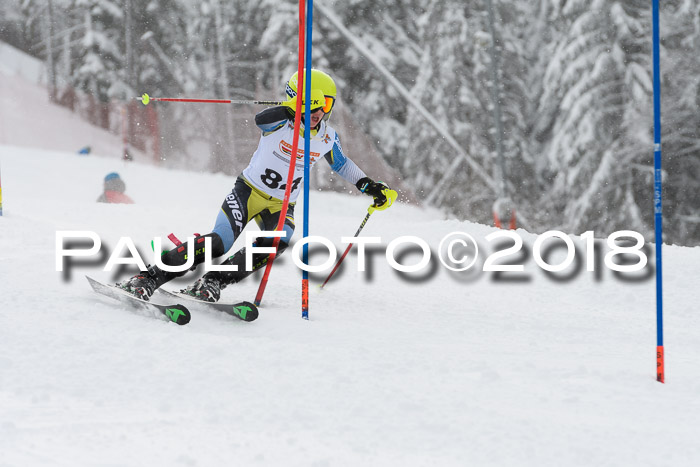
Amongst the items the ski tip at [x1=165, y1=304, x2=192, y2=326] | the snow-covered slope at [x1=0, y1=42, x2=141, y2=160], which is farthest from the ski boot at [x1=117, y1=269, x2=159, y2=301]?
the snow-covered slope at [x1=0, y1=42, x2=141, y2=160]

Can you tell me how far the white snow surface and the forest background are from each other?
8.29m

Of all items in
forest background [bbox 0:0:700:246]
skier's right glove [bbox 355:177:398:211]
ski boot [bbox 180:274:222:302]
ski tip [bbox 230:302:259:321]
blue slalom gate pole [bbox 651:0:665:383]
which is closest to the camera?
blue slalom gate pole [bbox 651:0:665:383]

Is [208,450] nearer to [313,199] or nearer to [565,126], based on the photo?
[313,199]

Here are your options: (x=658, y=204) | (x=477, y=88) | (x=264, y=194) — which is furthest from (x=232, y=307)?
(x=477, y=88)

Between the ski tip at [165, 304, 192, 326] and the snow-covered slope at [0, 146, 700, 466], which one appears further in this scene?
the ski tip at [165, 304, 192, 326]

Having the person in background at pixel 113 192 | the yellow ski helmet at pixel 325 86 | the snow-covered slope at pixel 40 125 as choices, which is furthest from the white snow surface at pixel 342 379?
the snow-covered slope at pixel 40 125

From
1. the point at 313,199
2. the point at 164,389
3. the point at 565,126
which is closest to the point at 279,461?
the point at 164,389

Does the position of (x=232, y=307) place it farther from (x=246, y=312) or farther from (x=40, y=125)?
(x=40, y=125)

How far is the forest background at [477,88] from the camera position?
1769 centimetres

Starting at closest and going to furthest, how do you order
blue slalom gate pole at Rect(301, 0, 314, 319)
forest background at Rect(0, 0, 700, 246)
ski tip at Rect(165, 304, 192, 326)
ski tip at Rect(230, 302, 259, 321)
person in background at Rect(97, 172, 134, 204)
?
1. ski tip at Rect(165, 304, 192, 326)
2. ski tip at Rect(230, 302, 259, 321)
3. blue slalom gate pole at Rect(301, 0, 314, 319)
4. person in background at Rect(97, 172, 134, 204)
5. forest background at Rect(0, 0, 700, 246)

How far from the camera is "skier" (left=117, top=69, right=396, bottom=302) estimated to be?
177 inches

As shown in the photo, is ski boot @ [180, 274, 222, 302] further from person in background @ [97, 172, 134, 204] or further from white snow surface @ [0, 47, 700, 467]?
person in background @ [97, 172, 134, 204]

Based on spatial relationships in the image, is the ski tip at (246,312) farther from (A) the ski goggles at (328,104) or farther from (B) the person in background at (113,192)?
(B) the person in background at (113,192)

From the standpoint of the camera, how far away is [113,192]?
1159 centimetres
